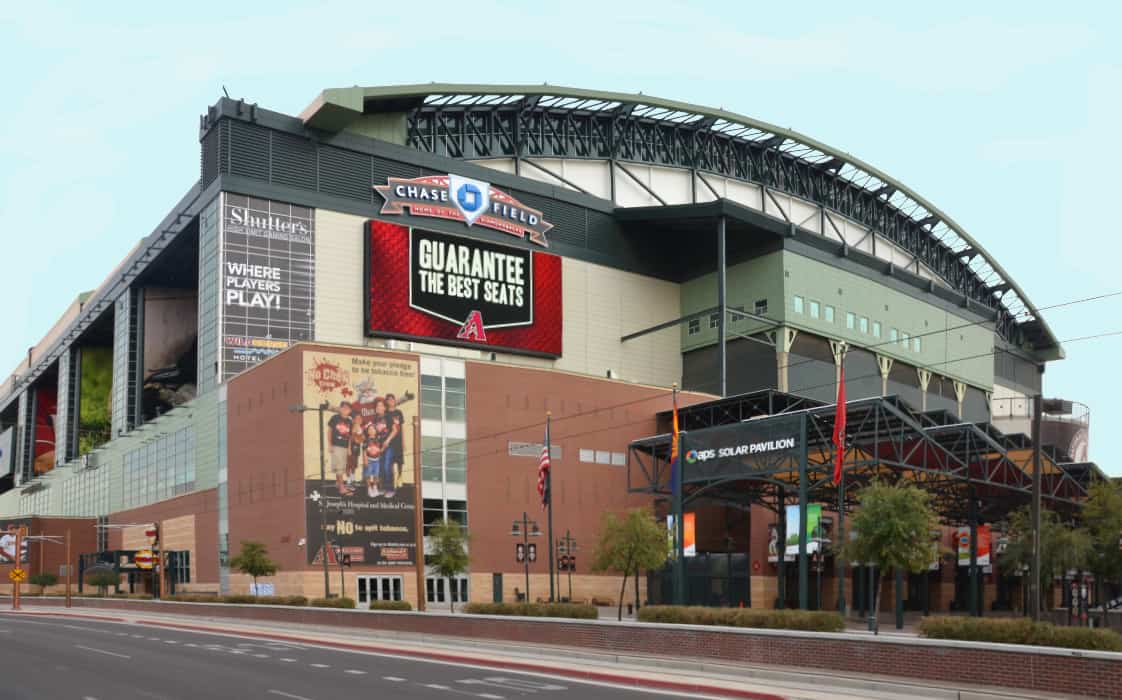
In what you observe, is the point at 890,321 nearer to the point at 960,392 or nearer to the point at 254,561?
the point at 960,392

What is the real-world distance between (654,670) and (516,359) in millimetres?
65734

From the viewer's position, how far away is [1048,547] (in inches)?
2672

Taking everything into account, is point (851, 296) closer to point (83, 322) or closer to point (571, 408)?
point (571, 408)

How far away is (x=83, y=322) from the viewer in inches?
4921

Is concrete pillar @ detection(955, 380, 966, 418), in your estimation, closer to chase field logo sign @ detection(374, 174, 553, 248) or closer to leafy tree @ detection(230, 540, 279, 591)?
chase field logo sign @ detection(374, 174, 553, 248)

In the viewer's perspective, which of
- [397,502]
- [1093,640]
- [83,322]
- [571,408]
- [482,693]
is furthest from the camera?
[83,322]

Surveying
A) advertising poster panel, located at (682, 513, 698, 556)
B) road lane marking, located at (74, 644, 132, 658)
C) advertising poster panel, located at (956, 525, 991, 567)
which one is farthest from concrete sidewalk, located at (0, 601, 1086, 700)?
advertising poster panel, located at (956, 525, 991, 567)

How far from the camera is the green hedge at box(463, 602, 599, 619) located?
130ft

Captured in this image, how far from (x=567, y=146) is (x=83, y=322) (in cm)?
5603

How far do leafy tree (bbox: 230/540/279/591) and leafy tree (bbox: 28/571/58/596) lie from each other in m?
47.3

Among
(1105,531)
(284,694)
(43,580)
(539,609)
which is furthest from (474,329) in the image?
(284,694)

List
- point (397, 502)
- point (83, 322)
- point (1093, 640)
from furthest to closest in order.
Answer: point (83, 322) < point (397, 502) < point (1093, 640)

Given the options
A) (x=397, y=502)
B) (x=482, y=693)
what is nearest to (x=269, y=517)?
(x=397, y=502)

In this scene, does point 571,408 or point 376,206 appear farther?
Result: point 376,206
